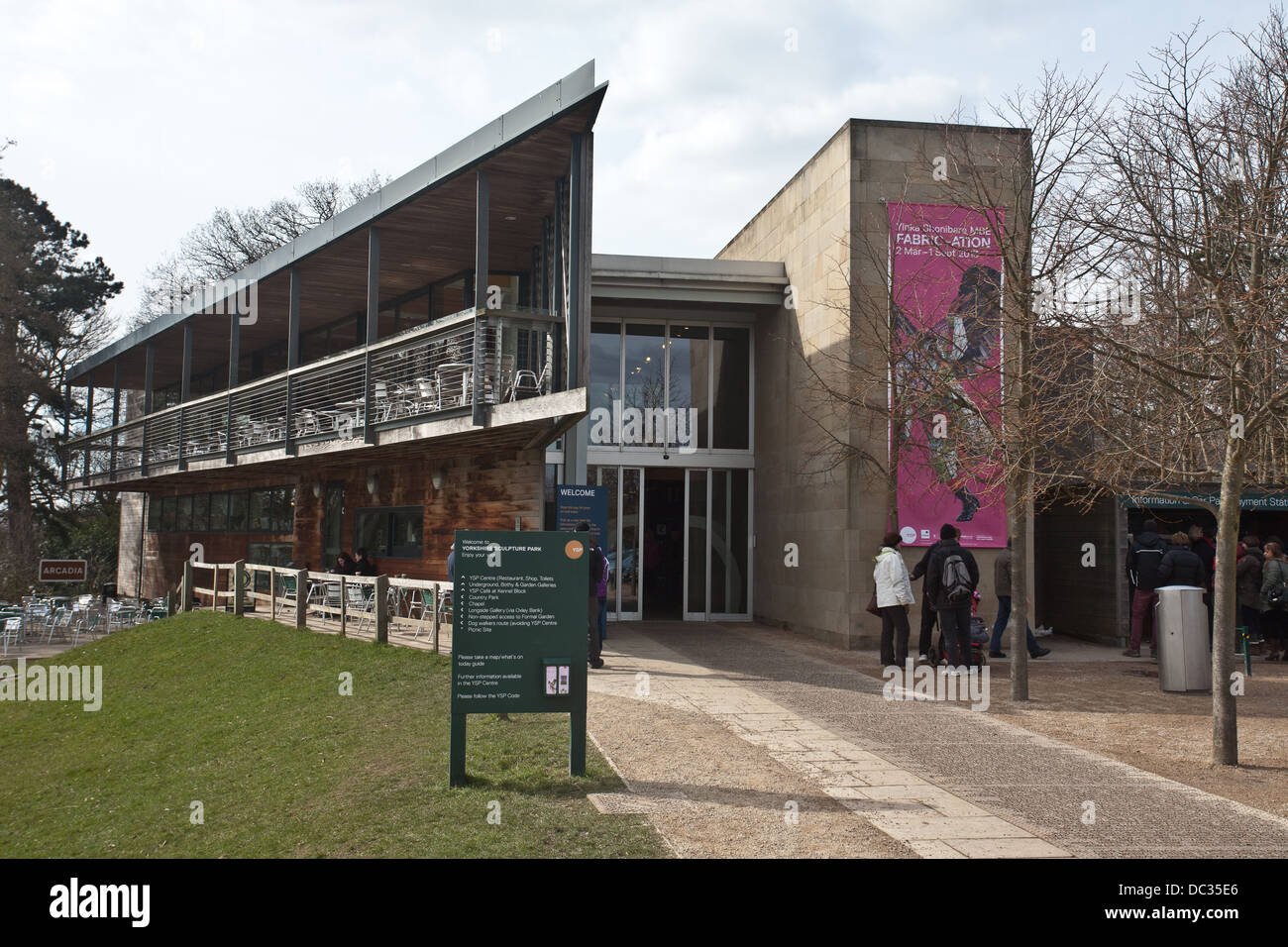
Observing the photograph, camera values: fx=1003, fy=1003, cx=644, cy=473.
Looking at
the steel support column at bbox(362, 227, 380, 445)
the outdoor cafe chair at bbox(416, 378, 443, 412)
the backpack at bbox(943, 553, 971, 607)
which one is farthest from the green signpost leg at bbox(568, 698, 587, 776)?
the steel support column at bbox(362, 227, 380, 445)

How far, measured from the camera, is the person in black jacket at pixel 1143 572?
14031 millimetres

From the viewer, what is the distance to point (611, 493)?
19.9 m

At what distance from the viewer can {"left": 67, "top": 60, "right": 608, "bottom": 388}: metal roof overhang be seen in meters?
12.0

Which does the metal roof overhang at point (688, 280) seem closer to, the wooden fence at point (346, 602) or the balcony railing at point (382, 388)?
the balcony railing at point (382, 388)

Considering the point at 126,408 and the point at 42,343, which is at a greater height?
the point at 42,343

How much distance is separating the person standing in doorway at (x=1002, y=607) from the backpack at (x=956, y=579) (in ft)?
7.22

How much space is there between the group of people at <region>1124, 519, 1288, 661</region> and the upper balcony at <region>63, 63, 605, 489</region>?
8.24 m

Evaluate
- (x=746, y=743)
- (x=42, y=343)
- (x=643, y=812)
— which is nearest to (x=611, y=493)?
(x=746, y=743)

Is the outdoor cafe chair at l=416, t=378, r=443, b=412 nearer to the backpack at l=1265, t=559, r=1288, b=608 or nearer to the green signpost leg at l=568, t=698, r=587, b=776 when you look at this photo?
the green signpost leg at l=568, t=698, r=587, b=776

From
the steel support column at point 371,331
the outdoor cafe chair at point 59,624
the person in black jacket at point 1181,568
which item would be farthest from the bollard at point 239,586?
the person in black jacket at point 1181,568

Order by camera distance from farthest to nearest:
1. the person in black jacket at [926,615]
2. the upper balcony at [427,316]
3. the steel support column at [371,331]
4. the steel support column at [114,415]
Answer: the steel support column at [114,415] < the steel support column at [371,331] < the upper balcony at [427,316] < the person in black jacket at [926,615]

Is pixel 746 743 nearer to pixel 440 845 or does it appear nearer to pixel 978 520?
pixel 440 845

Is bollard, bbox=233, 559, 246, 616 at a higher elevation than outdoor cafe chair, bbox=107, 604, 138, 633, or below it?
higher

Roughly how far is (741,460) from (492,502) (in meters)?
5.82
